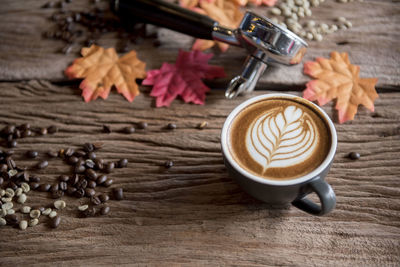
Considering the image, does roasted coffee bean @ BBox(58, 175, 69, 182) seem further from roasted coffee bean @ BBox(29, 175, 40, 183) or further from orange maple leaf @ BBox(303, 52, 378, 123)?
orange maple leaf @ BBox(303, 52, 378, 123)

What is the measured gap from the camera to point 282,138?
925 millimetres

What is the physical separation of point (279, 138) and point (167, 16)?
0.55 meters

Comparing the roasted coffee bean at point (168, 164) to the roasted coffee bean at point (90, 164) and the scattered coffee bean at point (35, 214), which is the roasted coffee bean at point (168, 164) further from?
the scattered coffee bean at point (35, 214)

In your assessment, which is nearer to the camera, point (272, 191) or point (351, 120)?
point (272, 191)

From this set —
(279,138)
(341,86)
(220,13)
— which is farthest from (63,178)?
(341,86)

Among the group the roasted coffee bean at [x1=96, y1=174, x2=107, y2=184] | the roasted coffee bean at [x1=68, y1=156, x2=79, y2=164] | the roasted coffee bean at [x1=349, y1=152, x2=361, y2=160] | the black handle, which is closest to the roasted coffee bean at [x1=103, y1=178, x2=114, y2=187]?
the roasted coffee bean at [x1=96, y1=174, x2=107, y2=184]

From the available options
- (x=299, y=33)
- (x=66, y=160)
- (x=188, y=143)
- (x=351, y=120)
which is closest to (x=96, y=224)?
(x=66, y=160)

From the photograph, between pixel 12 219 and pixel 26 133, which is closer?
pixel 12 219

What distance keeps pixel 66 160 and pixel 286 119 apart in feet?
1.95

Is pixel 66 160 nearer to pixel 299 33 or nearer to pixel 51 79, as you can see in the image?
pixel 51 79

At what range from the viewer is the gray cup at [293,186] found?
0.82 meters

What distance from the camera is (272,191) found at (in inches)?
34.6

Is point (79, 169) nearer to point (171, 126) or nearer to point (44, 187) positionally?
point (44, 187)

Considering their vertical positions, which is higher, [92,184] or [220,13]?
[220,13]
